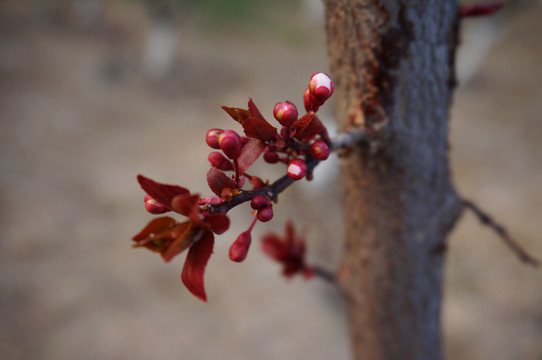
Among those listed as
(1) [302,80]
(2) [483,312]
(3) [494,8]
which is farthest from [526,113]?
(3) [494,8]

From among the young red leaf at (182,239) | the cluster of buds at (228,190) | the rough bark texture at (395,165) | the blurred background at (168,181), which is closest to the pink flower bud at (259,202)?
the cluster of buds at (228,190)

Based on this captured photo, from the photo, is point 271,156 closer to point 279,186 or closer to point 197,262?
point 279,186

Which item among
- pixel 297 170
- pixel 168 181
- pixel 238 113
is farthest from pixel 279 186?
pixel 168 181

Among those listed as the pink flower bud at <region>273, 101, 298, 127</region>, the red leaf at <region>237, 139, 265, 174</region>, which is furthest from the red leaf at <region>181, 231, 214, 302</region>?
the pink flower bud at <region>273, 101, 298, 127</region>

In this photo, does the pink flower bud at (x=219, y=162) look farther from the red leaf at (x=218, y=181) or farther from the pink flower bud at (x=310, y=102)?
the pink flower bud at (x=310, y=102)

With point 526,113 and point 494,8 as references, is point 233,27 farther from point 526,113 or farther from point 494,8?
point 494,8

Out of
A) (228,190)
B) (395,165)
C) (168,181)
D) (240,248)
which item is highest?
(228,190)
